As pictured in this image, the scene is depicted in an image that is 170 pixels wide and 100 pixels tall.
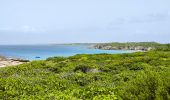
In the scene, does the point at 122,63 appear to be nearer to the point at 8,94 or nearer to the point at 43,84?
the point at 43,84

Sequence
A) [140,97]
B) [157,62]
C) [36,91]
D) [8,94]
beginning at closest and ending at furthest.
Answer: [140,97]
[8,94]
[36,91]
[157,62]

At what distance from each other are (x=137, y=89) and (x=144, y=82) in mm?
372

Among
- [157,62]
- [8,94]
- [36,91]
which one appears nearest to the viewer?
[8,94]

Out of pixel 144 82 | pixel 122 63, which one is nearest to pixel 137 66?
pixel 122 63

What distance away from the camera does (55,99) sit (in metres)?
12.8

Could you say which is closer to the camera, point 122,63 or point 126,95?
point 126,95

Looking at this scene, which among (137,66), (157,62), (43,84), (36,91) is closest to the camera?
(36,91)

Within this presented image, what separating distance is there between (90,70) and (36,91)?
1489cm

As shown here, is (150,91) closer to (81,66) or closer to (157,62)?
(81,66)

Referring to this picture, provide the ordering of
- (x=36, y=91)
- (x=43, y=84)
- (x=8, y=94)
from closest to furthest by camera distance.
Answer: (x=8, y=94) → (x=36, y=91) → (x=43, y=84)

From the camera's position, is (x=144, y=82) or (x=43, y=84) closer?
(x=144, y=82)

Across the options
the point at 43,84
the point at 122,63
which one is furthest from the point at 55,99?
the point at 122,63

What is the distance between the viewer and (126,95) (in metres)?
13.0

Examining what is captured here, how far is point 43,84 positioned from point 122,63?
17.0 metres
